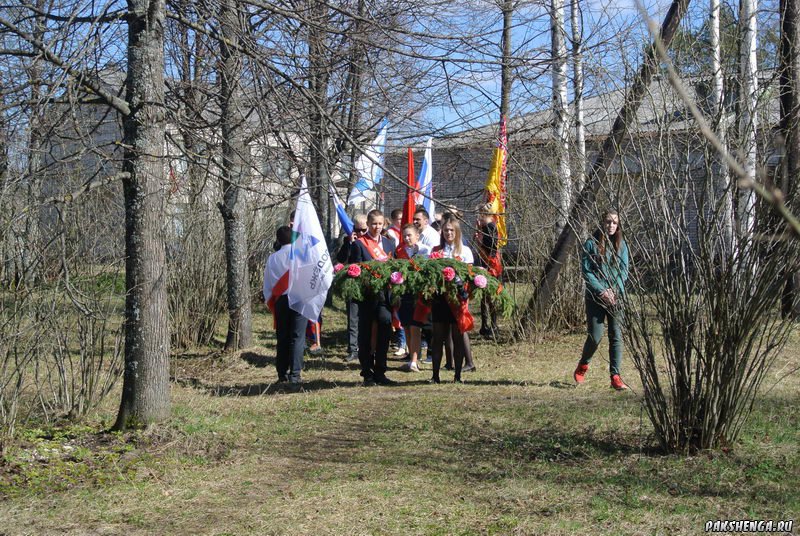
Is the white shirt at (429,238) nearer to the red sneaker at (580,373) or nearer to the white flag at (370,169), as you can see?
the white flag at (370,169)

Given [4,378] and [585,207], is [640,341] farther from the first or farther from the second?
[4,378]

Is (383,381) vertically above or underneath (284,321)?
underneath

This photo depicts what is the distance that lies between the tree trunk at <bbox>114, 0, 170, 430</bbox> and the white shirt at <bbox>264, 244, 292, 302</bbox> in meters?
2.81

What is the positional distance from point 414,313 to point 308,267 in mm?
1418

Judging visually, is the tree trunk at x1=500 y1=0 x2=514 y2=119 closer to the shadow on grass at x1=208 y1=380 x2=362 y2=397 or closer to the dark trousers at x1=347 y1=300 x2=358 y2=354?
the shadow on grass at x1=208 y1=380 x2=362 y2=397

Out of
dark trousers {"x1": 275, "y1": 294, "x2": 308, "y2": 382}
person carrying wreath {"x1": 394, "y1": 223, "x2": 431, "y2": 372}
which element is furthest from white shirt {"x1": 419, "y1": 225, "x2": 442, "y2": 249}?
dark trousers {"x1": 275, "y1": 294, "x2": 308, "y2": 382}

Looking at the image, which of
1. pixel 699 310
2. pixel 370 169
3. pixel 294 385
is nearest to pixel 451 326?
pixel 294 385

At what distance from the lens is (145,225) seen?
20.6 feet

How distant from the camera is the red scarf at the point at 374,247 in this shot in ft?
34.8

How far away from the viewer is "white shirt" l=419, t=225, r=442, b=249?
10.6m

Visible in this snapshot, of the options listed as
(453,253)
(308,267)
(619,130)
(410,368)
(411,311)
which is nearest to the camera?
(619,130)

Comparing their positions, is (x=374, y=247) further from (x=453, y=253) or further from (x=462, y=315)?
(x=462, y=315)

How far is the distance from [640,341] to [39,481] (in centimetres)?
409

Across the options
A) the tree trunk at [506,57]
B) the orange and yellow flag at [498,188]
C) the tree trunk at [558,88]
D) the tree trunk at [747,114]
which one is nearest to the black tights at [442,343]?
the tree trunk at [558,88]
